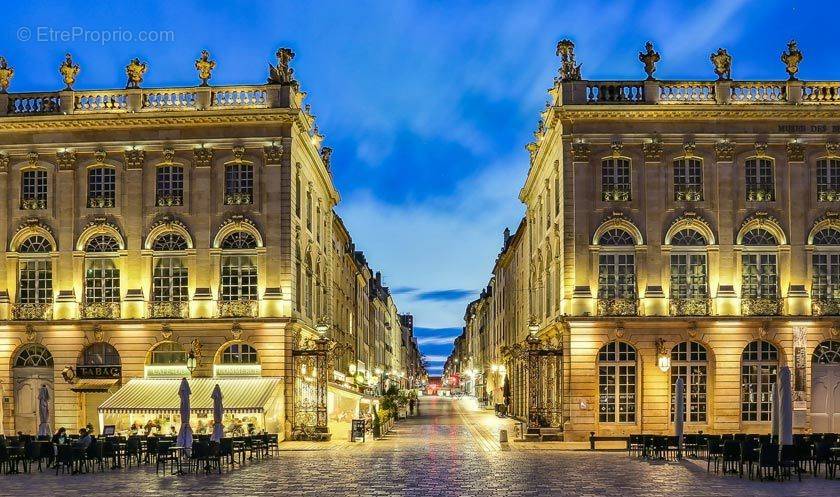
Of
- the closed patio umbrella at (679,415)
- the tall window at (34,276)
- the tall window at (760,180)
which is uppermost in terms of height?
the tall window at (760,180)

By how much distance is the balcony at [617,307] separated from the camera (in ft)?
156

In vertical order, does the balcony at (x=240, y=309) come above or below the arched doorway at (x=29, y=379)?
above

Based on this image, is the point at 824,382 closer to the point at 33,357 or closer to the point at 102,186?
the point at 102,186

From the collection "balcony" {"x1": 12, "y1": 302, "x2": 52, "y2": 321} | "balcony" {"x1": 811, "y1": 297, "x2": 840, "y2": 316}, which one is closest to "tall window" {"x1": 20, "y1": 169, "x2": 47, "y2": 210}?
"balcony" {"x1": 12, "y1": 302, "x2": 52, "y2": 321}

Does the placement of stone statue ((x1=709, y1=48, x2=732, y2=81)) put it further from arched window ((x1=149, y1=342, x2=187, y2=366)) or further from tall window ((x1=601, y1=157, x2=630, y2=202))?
arched window ((x1=149, y1=342, x2=187, y2=366))

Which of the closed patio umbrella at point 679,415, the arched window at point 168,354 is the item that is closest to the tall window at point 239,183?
the arched window at point 168,354

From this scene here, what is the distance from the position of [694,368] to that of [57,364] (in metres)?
28.9

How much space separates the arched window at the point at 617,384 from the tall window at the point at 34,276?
2559 centimetres

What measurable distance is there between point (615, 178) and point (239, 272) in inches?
692

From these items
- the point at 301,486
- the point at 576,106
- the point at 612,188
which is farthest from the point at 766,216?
the point at 301,486

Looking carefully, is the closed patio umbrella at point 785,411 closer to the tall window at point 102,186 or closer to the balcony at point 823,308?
the balcony at point 823,308

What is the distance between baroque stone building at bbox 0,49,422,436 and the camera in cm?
4800

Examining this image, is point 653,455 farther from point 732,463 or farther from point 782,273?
point 782,273

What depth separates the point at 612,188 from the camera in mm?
48812
